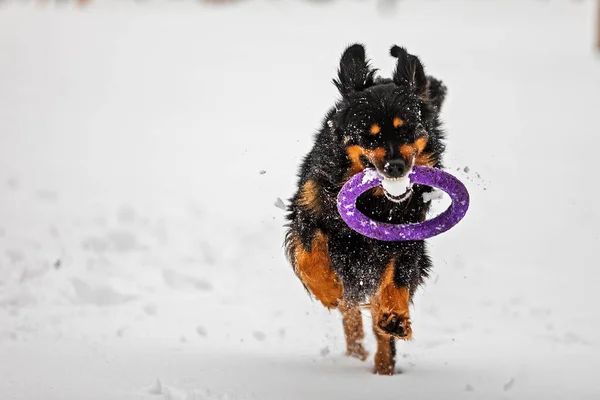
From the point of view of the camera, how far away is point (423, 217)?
4.52 metres

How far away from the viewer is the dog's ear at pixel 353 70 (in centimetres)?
441

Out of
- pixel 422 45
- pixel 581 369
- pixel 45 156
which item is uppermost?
pixel 422 45

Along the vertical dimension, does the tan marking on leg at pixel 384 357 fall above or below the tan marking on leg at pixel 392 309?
below

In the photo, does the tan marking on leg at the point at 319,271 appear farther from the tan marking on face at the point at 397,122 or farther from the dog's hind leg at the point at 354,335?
the tan marking on face at the point at 397,122

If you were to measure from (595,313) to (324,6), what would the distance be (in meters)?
18.6

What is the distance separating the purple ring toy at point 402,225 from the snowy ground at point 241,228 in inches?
33.7

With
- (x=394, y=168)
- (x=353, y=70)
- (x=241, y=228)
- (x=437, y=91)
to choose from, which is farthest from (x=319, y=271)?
(x=241, y=228)

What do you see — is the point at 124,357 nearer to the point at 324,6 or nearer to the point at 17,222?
the point at 17,222

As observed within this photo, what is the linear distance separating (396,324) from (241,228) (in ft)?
11.6

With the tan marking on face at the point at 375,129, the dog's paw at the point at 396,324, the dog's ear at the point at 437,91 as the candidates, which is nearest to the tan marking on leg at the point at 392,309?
the dog's paw at the point at 396,324

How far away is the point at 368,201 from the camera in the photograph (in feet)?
14.3

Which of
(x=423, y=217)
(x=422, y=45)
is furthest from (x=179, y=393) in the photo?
(x=422, y=45)

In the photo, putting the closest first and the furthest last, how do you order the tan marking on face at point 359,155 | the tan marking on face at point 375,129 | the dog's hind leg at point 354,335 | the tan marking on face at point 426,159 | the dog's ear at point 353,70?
1. the tan marking on face at point 359,155
2. the tan marking on face at point 375,129
3. the tan marking on face at point 426,159
4. the dog's ear at point 353,70
5. the dog's hind leg at point 354,335

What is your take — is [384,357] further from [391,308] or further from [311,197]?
[311,197]
